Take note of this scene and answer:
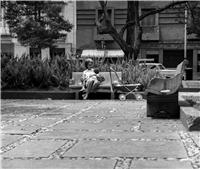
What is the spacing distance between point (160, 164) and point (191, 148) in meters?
1.07

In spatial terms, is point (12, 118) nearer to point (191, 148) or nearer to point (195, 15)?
point (191, 148)

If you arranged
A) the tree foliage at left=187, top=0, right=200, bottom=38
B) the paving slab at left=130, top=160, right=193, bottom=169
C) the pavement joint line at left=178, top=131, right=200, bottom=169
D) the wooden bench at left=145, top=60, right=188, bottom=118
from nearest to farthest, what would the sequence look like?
1. the paving slab at left=130, top=160, right=193, bottom=169
2. the pavement joint line at left=178, top=131, right=200, bottom=169
3. the wooden bench at left=145, top=60, right=188, bottom=118
4. the tree foliage at left=187, top=0, right=200, bottom=38

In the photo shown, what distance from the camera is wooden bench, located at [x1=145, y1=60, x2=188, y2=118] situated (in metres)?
9.51

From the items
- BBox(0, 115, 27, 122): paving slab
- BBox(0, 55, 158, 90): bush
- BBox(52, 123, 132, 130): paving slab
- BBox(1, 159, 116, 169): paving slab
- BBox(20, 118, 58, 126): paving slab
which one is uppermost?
BBox(0, 55, 158, 90): bush

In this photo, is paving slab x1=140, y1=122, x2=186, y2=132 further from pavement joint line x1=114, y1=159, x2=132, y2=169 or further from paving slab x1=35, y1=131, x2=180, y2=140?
pavement joint line x1=114, y1=159, x2=132, y2=169

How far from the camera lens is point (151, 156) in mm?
5484

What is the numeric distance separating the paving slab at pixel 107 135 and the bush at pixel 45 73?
10.4 meters

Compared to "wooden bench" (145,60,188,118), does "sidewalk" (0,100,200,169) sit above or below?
below

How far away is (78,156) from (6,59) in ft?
45.3

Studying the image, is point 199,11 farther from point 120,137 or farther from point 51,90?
point 120,137

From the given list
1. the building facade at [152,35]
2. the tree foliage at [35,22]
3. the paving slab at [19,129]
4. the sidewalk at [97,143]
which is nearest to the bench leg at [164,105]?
the sidewalk at [97,143]

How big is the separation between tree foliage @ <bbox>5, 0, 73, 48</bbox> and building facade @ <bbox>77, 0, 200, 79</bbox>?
6.00 m

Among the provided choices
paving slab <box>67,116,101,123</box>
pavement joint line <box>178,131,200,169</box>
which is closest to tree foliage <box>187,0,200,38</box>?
paving slab <box>67,116,101,123</box>

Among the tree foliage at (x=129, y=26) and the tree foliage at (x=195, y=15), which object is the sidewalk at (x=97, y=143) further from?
the tree foliage at (x=195, y=15)
